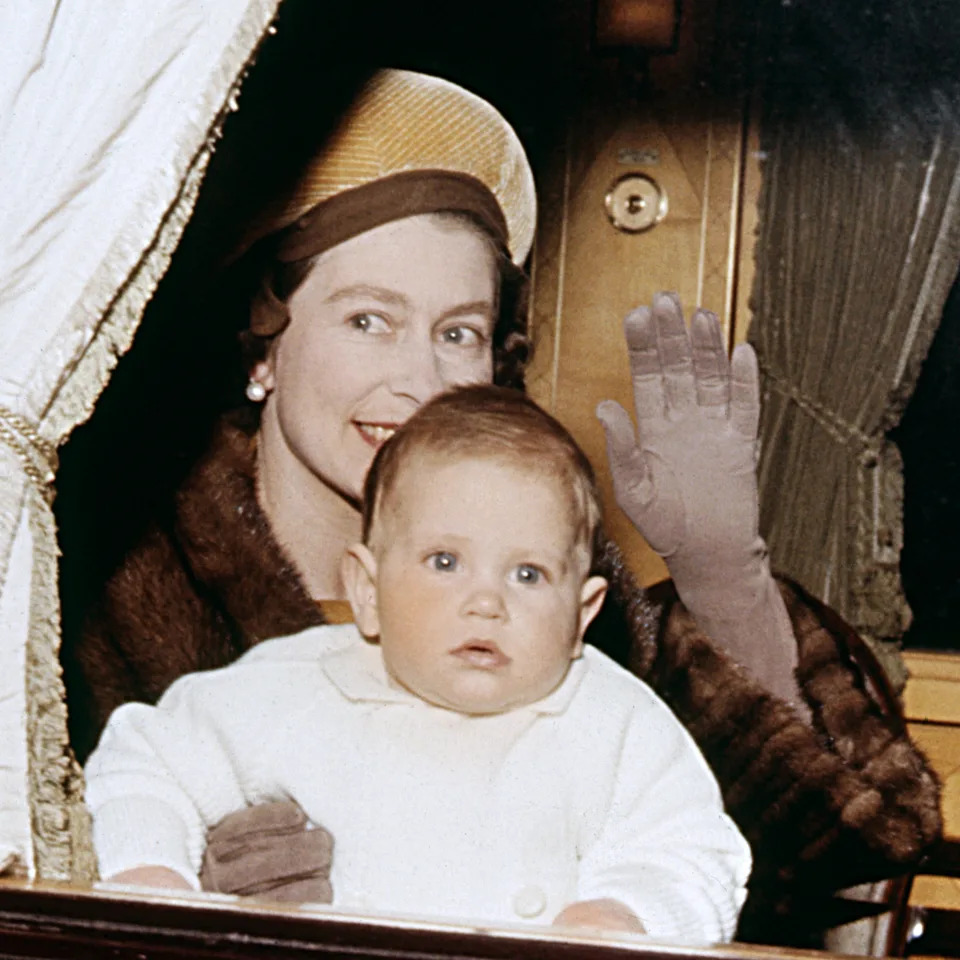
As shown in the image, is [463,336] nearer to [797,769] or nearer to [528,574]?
[528,574]

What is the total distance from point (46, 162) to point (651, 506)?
28.3 inches

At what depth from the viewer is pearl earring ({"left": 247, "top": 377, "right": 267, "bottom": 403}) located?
1695mm

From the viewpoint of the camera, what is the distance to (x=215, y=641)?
1627 mm

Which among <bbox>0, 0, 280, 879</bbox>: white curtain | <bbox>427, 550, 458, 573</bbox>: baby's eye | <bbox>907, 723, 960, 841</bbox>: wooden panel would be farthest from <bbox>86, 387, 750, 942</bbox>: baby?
<bbox>907, 723, 960, 841</bbox>: wooden panel

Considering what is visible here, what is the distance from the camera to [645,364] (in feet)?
5.36

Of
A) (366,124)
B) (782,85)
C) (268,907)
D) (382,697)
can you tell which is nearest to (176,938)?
(268,907)

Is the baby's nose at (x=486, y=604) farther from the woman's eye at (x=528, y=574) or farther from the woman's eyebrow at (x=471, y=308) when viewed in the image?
the woman's eyebrow at (x=471, y=308)

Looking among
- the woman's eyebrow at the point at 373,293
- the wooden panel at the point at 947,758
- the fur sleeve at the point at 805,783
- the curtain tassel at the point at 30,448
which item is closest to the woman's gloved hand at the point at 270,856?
the curtain tassel at the point at 30,448

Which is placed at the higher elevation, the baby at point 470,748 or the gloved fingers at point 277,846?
the baby at point 470,748

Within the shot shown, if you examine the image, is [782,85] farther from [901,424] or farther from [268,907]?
[268,907]

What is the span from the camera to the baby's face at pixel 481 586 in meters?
1.36

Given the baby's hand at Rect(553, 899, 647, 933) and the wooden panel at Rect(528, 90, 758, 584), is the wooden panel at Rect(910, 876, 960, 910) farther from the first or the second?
the wooden panel at Rect(528, 90, 758, 584)

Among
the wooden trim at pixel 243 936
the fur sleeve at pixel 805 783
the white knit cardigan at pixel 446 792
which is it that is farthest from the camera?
the fur sleeve at pixel 805 783

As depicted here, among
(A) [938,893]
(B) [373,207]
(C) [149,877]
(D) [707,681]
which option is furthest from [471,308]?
(A) [938,893]
